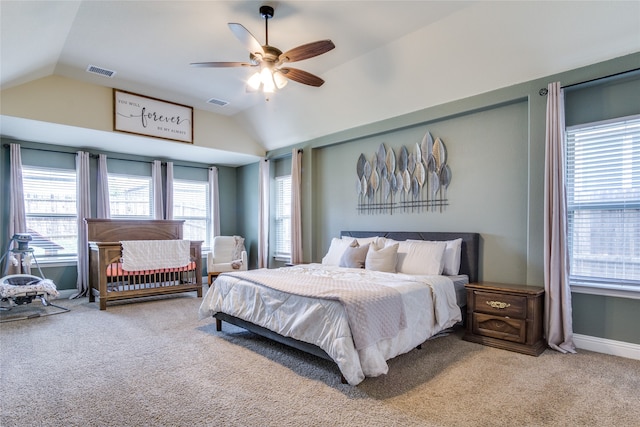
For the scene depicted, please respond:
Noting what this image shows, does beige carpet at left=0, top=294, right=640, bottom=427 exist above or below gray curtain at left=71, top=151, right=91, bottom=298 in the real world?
below

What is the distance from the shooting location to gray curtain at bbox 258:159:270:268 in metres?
7.06

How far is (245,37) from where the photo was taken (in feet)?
9.81

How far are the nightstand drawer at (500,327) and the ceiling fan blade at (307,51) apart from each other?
9.48ft

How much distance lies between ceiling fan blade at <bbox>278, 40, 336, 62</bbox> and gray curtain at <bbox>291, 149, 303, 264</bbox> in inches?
122

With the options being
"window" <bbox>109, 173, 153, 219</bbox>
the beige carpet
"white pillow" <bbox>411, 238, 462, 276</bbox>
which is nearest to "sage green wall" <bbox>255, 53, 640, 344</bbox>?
"white pillow" <bbox>411, 238, 462, 276</bbox>

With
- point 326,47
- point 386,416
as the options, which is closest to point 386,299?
point 386,416

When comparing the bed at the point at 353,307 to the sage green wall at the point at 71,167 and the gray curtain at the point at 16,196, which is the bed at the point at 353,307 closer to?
the sage green wall at the point at 71,167

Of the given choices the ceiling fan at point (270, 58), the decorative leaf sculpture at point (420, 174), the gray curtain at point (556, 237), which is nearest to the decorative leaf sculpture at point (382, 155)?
the decorative leaf sculpture at point (420, 174)

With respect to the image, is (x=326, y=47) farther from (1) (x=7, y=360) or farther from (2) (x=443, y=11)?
(1) (x=7, y=360)

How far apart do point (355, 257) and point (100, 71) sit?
4168mm

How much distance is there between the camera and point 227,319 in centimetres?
378

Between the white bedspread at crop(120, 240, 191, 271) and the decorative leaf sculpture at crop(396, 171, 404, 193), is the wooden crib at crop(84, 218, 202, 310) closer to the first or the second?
the white bedspread at crop(120, 240, 191, 271)

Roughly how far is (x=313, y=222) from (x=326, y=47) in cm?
356

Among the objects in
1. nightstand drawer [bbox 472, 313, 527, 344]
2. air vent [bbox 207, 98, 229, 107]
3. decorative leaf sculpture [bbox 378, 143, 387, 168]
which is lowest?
nightstand drawer [bbox 472, 313, 527, 344]
